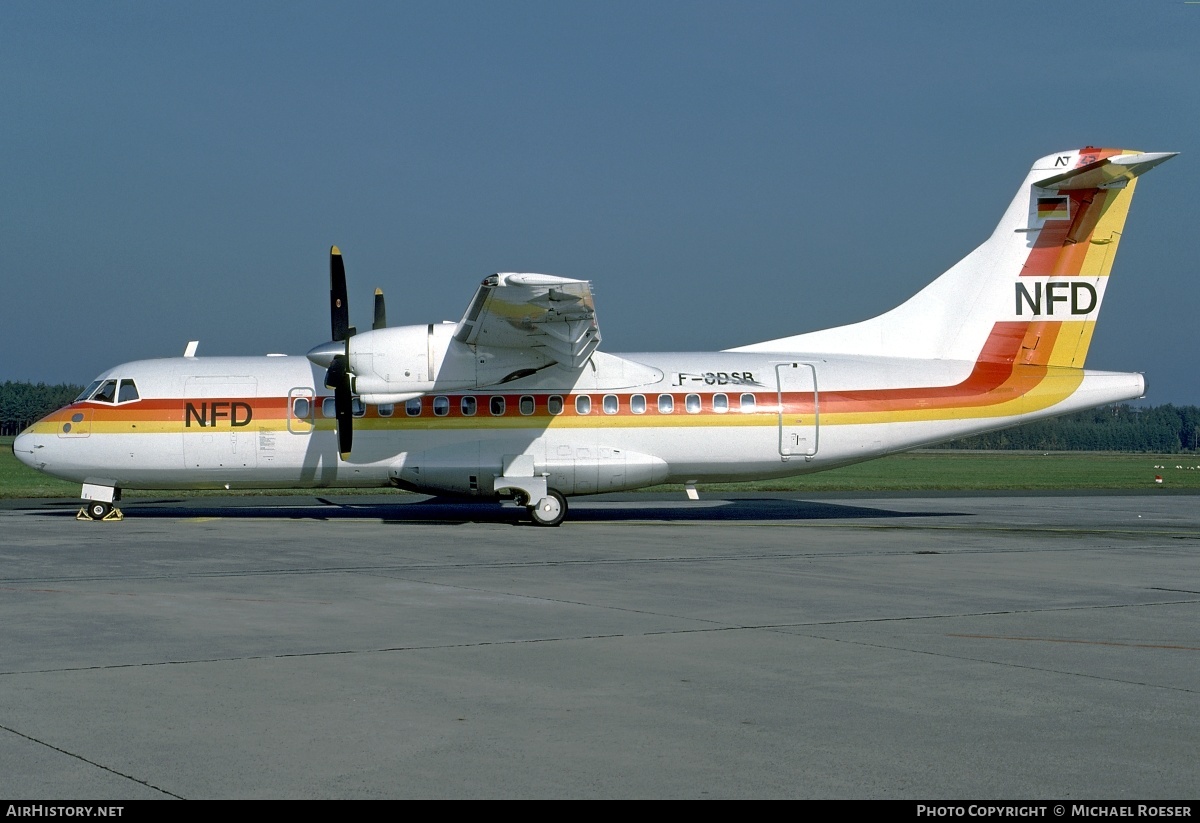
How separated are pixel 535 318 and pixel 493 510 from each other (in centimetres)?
806

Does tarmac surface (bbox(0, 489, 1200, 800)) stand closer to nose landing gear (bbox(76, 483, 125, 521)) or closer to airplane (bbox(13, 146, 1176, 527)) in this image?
airplane (bbox(13, 146, 1176, 527))

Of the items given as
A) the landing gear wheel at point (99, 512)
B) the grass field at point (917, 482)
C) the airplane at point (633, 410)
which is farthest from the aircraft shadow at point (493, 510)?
the grass field at point (917, 482)

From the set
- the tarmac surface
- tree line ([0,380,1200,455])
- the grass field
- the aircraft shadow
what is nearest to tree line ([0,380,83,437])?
tree line ([0,380,1200,455])

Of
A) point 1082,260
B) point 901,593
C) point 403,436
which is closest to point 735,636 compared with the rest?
point 901,593

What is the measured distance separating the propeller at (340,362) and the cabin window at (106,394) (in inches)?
180

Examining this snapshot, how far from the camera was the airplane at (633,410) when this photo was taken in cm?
2222

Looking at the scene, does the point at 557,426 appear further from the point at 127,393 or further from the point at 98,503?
the point at 98,503

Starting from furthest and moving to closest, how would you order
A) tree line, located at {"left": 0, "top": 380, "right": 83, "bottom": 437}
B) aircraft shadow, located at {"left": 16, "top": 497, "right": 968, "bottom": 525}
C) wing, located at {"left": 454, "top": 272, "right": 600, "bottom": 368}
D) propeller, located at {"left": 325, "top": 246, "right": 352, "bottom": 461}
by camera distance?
1. tree line, located at {"left": 0, "top": 380, "right": 83, "bottom": 437}
2. aircraft shadow, located at {"left": 16, "top": 497, "right": 968, "bottom": 525}
3. propeller, located at {"left": 325, "top": 246, "right": 352, "bottom": 461}
4. wing, located at {"left": 454, "top": 272, "right": 600, "bottom": 368}

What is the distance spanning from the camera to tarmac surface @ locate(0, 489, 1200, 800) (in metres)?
5.58

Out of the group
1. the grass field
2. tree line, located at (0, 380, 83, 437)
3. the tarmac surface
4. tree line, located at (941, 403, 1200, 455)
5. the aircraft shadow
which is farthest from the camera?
tree line, located at (0, 380, 83, 437)

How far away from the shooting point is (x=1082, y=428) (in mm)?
155875

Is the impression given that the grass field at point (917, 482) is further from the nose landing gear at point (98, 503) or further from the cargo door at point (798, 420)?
the nose landing gear at point (98, 503)

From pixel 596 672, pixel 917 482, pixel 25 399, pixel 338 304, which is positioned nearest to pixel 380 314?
pixel 338 304

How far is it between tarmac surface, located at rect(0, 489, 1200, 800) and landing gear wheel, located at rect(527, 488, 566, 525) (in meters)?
4.37
